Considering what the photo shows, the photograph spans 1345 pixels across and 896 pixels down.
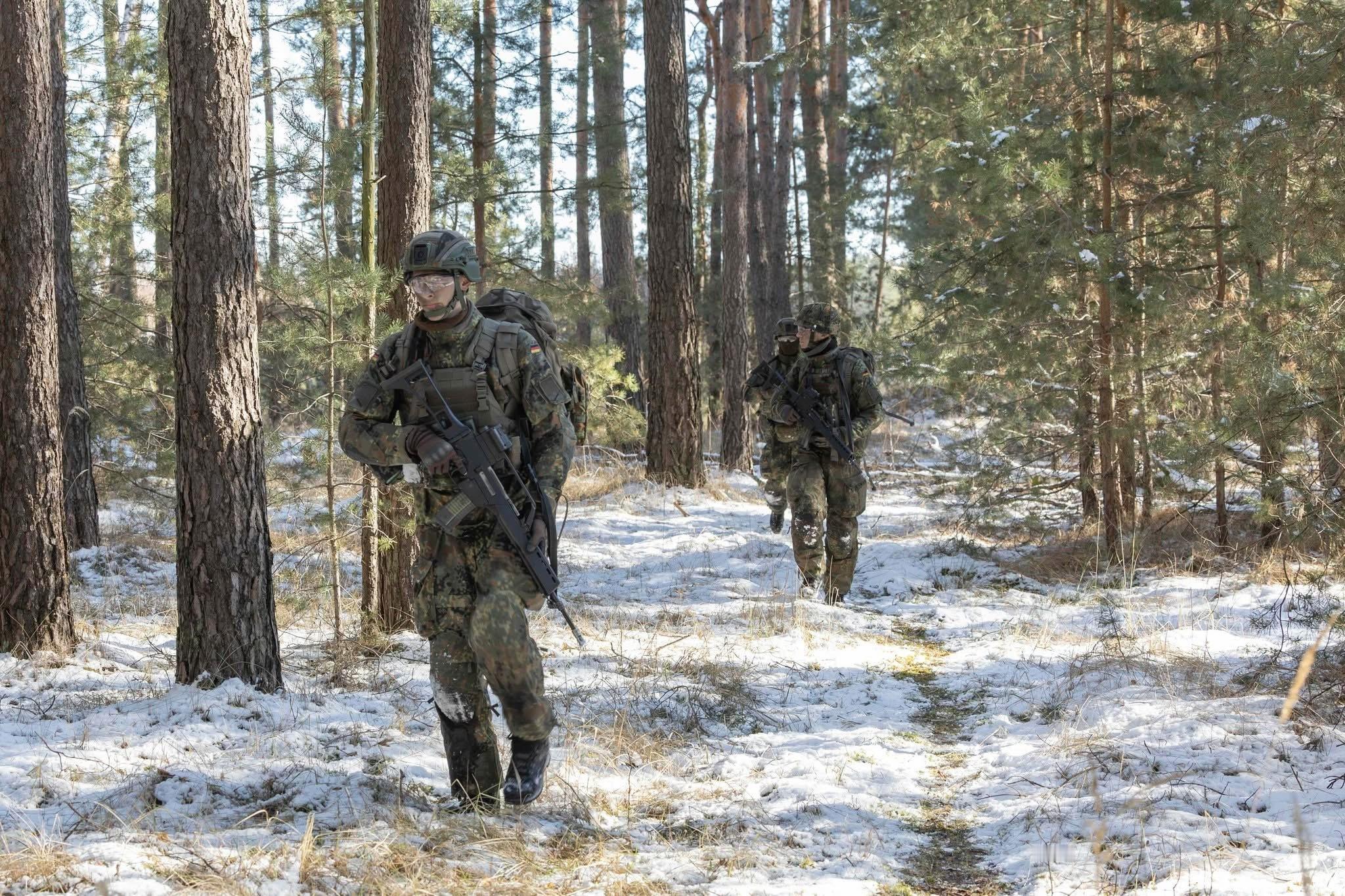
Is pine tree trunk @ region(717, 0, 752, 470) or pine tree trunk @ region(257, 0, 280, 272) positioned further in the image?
pine tree trunk @ region(717, 0, 752, 470)

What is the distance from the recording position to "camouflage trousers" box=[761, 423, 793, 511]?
897 cm

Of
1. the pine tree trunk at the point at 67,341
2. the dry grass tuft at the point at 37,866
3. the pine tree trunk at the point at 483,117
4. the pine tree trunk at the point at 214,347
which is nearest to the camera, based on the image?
the dry grass tuft at the point at 37,866

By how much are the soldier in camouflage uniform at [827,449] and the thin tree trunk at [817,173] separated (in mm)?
10677

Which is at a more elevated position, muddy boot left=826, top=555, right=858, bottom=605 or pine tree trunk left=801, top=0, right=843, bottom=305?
pine tree trunk left=801, top=0, right=843, bottom=305

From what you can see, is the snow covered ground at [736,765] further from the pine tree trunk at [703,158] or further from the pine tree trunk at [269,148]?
the pine tree trunk at [703,158]

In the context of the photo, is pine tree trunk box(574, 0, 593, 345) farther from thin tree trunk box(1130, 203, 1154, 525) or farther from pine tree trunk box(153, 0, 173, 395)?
thin tree trunk box(1130, 203, 1154, 525)

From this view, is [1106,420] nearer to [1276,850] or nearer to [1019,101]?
[1019,101]

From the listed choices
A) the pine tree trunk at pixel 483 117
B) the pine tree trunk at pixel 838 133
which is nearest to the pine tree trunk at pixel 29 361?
the pine tree trunk at pixel 483 117

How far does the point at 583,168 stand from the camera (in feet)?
84.3

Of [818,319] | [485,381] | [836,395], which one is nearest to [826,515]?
[836,395]

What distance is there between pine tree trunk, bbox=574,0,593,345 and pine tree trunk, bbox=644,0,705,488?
110 centimetres

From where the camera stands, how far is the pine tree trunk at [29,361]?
6051 millimetres

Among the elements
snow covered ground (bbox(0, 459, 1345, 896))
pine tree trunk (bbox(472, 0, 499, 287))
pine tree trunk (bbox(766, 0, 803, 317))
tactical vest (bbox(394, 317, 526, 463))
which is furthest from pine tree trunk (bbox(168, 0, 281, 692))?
pine tree trunk (bbox(766, 0, 803, 317))

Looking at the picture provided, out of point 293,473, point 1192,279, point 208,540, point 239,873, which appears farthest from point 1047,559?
point 239,873
